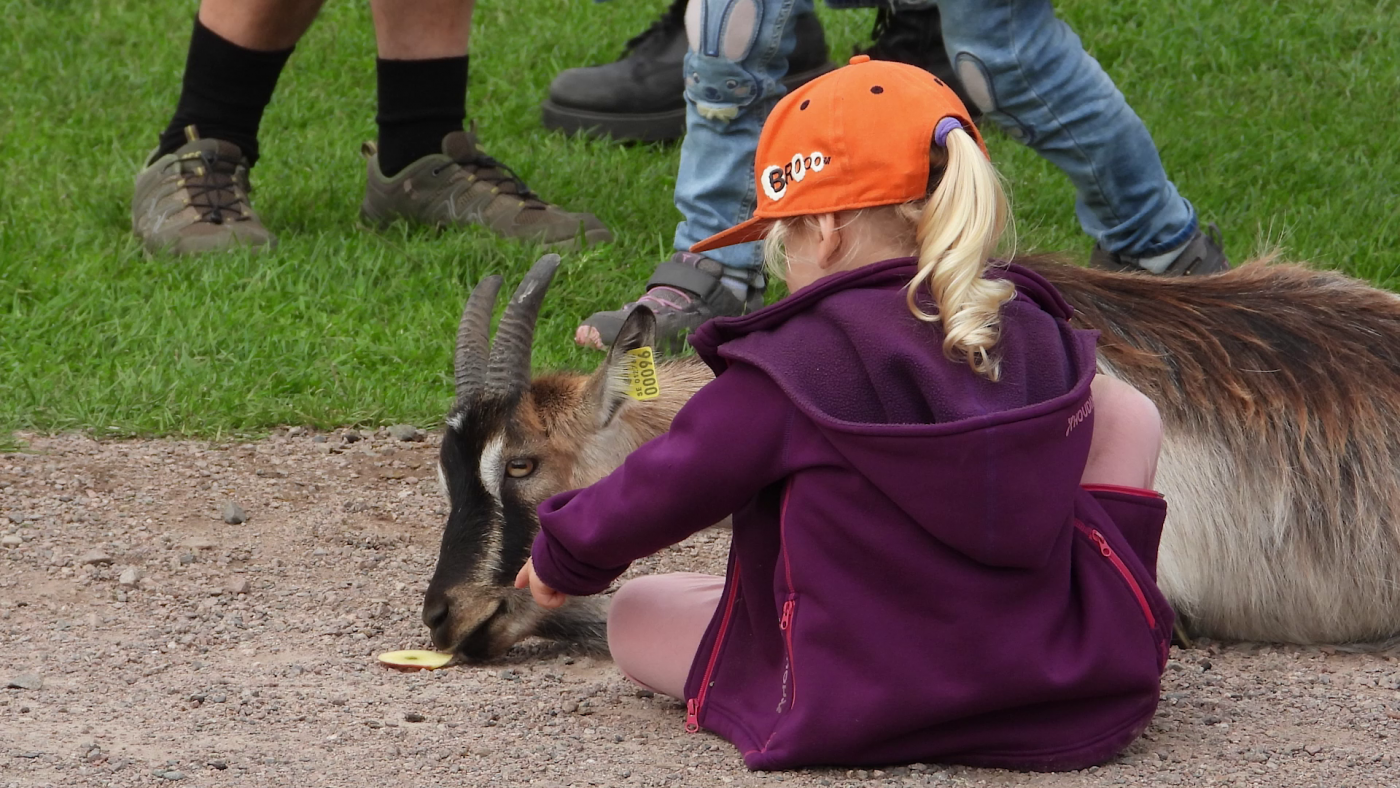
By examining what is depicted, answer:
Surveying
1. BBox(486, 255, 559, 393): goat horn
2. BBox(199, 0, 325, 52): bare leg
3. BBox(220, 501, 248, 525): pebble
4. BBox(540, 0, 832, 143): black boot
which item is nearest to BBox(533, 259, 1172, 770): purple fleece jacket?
BBox(486, 255, 559, 393): goat horn

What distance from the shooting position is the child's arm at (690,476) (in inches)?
102

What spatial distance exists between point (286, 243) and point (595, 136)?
191 centimetres

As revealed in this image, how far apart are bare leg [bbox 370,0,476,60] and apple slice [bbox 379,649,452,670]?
11.0ft

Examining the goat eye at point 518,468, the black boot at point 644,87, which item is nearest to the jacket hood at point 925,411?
the goat eye at point 518,468

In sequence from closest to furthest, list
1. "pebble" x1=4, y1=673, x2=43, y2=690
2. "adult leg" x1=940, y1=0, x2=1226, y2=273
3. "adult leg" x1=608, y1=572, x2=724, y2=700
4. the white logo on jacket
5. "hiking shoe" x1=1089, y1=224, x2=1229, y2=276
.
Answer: the white logo on jacket
"adult leg" x1=608, y1=572, x2=724, y2=700
"pebble" x1=4, y1=673, x2=43, y2=690
"adult leg" x1=940, y1=0, x2=1226, y2=273
"hiking shoe" x1=1089, y1=224, x2=1229, y2=276

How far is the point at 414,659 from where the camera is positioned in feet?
11.9

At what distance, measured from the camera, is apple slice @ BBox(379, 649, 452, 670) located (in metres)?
3.58

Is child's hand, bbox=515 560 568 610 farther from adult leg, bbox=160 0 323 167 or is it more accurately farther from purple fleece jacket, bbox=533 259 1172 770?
adult leg, bbox=160 0 323 167

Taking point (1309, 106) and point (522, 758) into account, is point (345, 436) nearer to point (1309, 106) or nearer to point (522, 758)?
point (522, 758)

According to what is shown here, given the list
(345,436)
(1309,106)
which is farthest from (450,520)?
(1309,106)

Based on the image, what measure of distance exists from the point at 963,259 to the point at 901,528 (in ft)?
1.44

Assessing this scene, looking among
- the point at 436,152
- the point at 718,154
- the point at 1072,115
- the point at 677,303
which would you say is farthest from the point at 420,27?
the point at 1072,115

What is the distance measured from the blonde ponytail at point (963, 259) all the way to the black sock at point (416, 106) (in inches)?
164

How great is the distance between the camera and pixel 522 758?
114 inches
